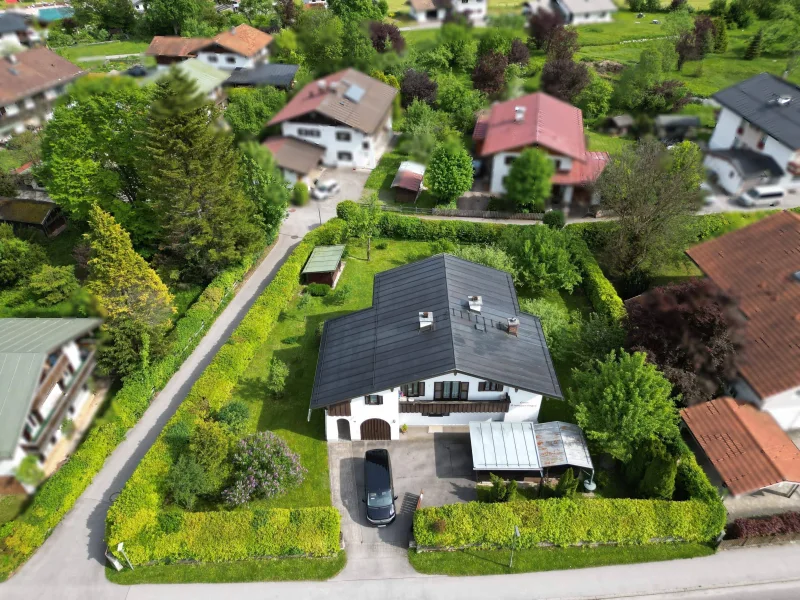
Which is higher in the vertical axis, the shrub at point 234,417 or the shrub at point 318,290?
the shrub at point 234,417

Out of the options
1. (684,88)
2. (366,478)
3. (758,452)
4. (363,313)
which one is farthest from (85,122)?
(684,88)

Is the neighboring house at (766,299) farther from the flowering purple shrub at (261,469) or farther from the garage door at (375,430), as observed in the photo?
the flowering purple shrub at (261,469)

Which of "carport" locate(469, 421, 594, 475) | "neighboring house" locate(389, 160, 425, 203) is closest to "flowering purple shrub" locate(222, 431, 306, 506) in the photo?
"carport" locate(469, 421, 594, 475)

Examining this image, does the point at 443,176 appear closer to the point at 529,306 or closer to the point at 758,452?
the point at 529,306

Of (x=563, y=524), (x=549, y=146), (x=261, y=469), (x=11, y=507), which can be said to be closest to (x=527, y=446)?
(x=563, y=524)

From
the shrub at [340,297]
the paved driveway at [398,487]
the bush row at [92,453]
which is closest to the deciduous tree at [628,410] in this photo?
the paved driveway at [398,487]

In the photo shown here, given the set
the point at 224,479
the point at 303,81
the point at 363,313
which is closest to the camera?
the point at 224,479
